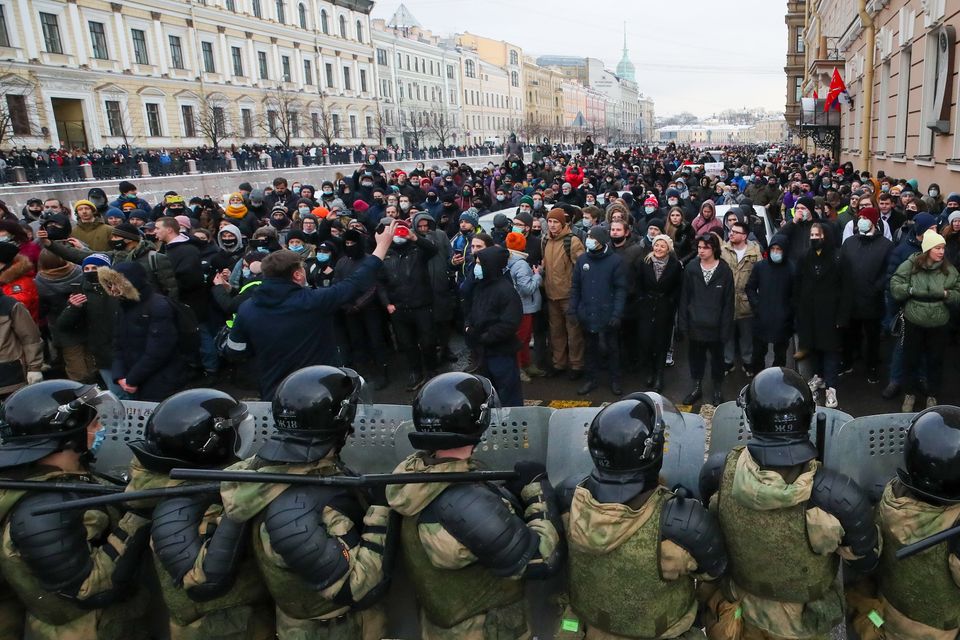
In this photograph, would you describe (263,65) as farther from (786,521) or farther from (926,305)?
(786,521)

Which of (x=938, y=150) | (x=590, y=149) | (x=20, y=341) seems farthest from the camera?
(x=590, y=149)

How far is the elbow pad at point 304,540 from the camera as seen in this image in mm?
2209

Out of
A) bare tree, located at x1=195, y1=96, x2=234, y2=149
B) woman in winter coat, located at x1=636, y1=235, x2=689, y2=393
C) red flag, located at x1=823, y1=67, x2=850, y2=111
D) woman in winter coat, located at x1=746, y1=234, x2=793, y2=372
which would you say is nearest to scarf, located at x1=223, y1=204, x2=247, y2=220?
woman in winter coat, located at x1=636, y1=235, x2=689, y2=393

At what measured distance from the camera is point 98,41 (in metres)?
41.0

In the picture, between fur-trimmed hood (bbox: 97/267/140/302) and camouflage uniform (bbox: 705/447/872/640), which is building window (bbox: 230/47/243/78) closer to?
fur-trimmed hood (bbox: 97/267/140/302)

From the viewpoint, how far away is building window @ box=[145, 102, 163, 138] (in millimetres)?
43750

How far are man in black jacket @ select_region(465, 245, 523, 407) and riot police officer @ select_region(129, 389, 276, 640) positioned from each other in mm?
3122

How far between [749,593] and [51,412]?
284cm

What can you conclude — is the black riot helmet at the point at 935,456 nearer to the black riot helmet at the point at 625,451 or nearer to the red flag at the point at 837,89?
the black riot helmet at the point at 625,451

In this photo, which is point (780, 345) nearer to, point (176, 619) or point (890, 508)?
point (890, 508)

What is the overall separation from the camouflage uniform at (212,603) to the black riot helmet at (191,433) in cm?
9

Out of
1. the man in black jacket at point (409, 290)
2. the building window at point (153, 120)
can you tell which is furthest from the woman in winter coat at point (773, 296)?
the building window at point (153, 120)

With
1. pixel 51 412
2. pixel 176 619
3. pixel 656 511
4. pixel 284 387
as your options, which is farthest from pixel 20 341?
pixel 656 511

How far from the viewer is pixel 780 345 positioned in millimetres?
6426
